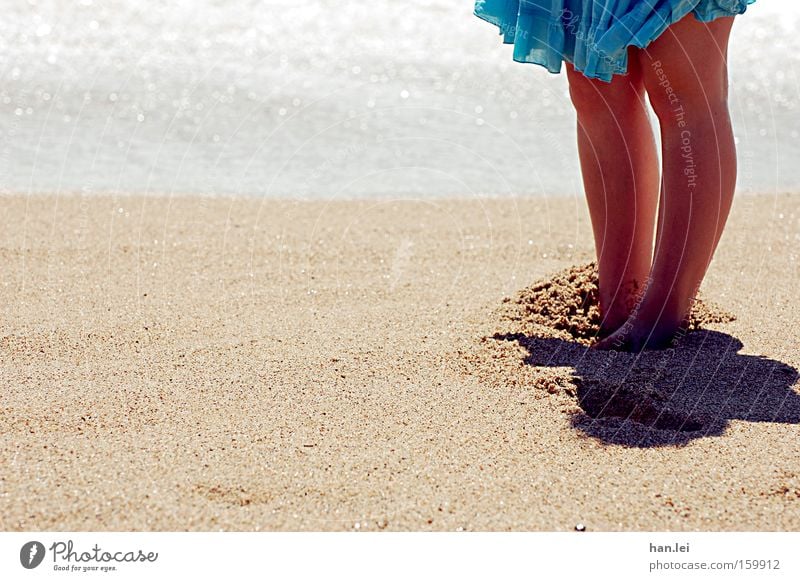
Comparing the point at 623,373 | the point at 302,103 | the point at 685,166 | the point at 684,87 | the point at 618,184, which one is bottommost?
the point at 302,103

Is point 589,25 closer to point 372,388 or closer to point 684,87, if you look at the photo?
point 684,87

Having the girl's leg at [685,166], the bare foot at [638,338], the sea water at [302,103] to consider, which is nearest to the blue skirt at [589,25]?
the girl's leg at [685,166]

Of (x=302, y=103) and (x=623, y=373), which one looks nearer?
(x=623, y=373)

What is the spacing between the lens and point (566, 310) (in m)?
2.57

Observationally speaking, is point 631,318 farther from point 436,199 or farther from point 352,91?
point 352,91

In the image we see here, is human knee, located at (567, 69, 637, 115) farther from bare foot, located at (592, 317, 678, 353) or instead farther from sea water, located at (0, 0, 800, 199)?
sea water, located at (0, 0, 800, 199)

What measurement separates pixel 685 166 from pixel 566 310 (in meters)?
0.52

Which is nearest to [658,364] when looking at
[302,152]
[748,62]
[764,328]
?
[764,328]

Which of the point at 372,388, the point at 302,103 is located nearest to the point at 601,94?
the point at 372,388

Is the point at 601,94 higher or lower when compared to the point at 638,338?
higher

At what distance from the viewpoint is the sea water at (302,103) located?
14.6ft

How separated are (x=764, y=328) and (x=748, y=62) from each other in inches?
186

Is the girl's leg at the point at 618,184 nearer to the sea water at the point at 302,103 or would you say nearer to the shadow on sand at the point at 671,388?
the shadow on sand at the point at 671,388

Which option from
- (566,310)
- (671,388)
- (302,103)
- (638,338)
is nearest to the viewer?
(671,388)
